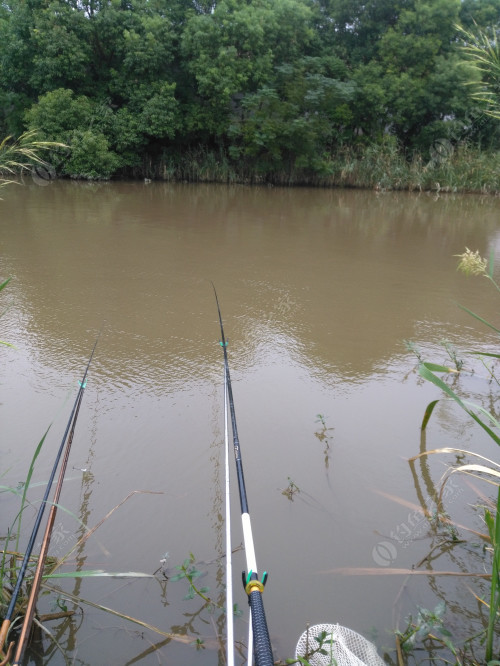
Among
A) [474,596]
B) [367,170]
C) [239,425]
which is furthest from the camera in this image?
[367,170]

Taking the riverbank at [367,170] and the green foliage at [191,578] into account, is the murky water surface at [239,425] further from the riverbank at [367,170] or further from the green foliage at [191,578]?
the riverbank at [367,170]

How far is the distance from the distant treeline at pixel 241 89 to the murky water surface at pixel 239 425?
28.0 ft

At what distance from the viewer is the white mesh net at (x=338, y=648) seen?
4.14ft

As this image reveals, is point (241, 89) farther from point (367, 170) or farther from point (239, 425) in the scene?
point (239, 425)

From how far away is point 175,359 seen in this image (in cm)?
327

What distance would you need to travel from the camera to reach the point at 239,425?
8.33 feet

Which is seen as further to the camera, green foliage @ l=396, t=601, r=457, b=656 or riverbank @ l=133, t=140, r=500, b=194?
riverbank @ l=133, t=140, r=500, b=194

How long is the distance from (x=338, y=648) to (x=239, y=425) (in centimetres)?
132

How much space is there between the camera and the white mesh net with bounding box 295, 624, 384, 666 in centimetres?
126

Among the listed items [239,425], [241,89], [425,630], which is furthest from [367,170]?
[425,630]

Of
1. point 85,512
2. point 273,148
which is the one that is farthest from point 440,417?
point 273,148

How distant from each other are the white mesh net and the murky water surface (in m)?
0.13

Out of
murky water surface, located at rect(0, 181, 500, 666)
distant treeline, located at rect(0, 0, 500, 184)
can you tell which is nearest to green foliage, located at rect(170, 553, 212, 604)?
murky water surface, located at rect(0, 181, 500, 666)

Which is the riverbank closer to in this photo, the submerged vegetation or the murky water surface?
the murky water surface
